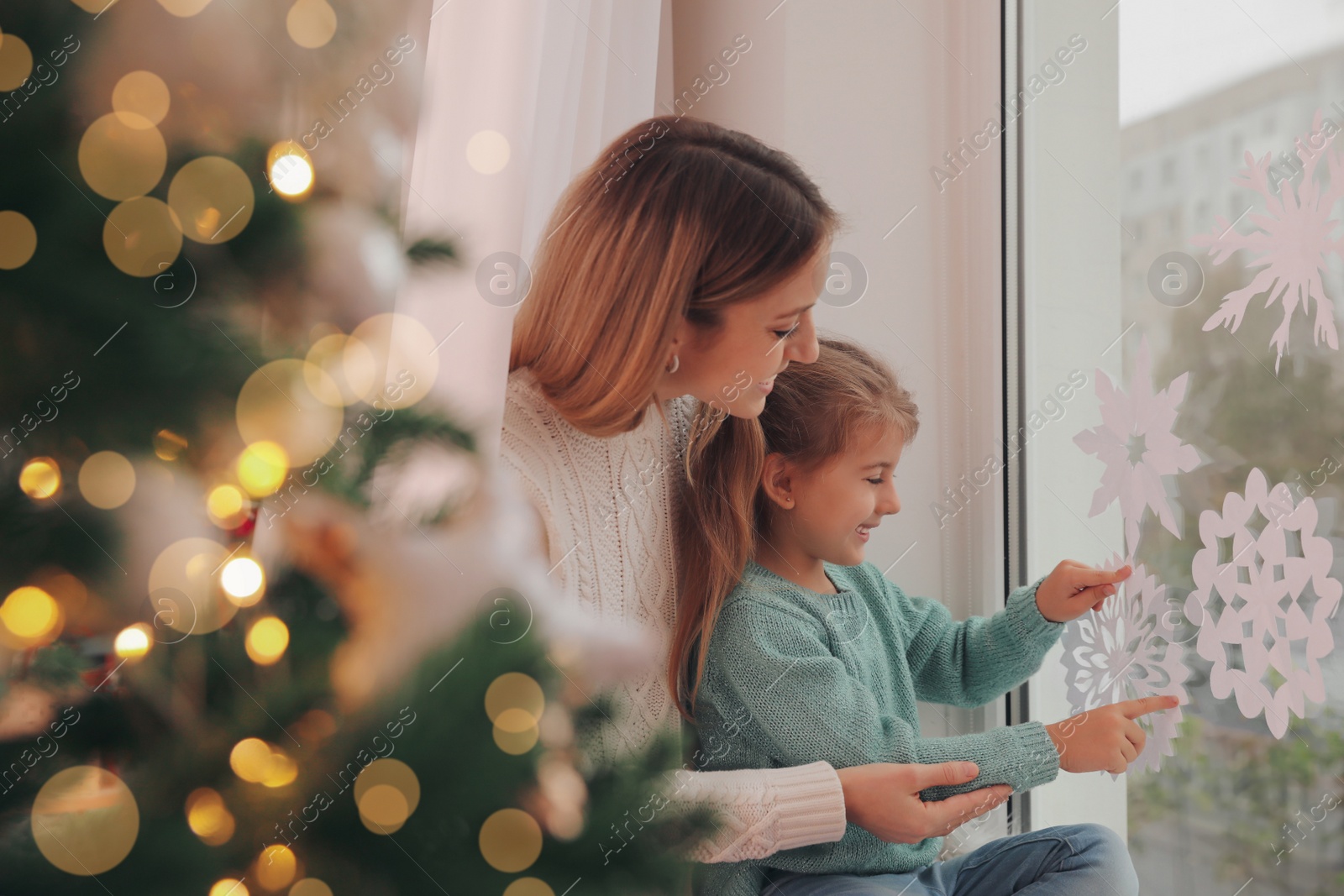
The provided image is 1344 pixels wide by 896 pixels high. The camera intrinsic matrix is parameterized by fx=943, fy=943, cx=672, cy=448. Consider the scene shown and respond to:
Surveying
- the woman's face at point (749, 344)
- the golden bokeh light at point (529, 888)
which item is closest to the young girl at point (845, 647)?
the woman's face at point (749, 344)

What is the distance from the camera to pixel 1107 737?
949mm

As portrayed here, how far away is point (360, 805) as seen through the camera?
1.09ft

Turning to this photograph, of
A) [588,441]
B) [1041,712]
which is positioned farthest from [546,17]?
[1041,712]

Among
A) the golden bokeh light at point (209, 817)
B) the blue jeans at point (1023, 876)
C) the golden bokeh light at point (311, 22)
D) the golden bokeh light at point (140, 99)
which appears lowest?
the blue jeans at point (1023, 876)

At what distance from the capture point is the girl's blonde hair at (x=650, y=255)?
99 centimetres

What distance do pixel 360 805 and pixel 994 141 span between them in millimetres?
1237

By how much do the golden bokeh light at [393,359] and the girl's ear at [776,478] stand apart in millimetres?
504

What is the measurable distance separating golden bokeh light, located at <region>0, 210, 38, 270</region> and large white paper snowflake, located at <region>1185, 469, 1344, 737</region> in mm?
998

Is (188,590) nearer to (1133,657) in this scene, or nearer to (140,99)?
(140,99)

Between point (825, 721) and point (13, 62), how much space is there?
0.85 meters

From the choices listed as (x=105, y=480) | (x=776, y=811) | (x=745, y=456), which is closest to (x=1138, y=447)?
(x=745, y=456)

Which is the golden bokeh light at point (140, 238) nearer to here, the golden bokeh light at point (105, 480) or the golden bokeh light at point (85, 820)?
the golden bokeh light at point (105, 480)

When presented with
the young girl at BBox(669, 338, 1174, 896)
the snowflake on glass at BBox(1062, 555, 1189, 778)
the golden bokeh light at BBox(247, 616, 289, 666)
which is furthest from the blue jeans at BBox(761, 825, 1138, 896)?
the golden bokeh light at BBox(247, 616, 289, 666)

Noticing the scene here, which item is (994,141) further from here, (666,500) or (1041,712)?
(1041,712)
